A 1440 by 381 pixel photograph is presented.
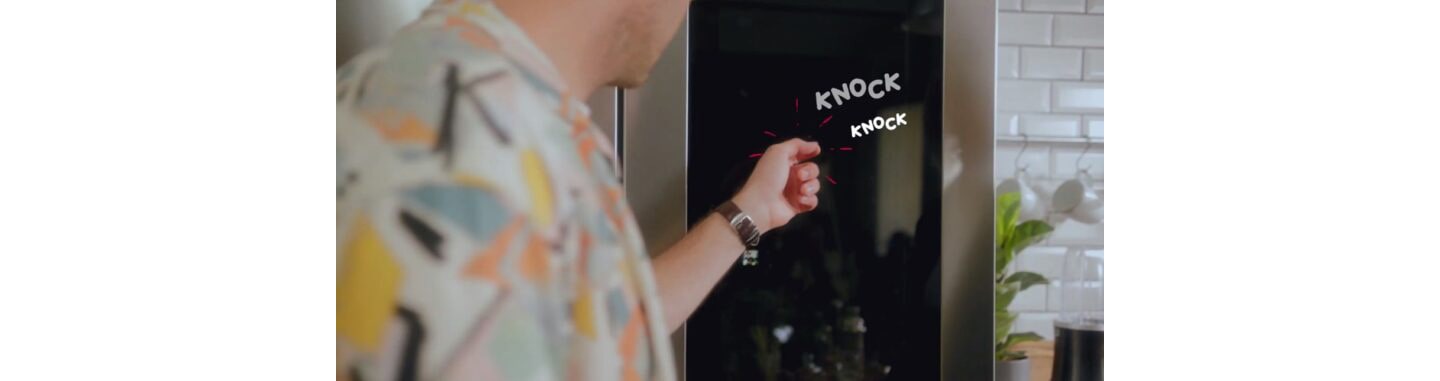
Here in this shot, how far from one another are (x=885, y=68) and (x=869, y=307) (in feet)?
0.87

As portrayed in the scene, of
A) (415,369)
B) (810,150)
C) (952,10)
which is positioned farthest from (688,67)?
(415,369)

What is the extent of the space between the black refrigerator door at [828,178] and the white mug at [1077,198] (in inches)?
6.3

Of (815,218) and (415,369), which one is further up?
(815,218)

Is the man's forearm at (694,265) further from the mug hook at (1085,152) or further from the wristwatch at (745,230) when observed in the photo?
the mug hook at (1085,152)

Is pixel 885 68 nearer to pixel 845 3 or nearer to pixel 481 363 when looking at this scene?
pixel 845 3

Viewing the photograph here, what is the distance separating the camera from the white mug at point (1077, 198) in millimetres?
1455

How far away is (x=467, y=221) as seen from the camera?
3.89 feet

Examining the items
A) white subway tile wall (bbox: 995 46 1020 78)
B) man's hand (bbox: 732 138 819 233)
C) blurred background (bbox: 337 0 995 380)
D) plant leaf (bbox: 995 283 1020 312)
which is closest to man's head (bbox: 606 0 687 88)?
blurred background (bbox: 337 0 995 380)

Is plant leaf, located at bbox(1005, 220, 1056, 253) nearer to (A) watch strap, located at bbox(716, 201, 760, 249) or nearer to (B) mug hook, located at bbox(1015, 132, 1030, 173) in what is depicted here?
(B) mug hook, located at bbox(1015, 132, 1030, 173)

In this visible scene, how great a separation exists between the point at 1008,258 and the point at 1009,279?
24mm

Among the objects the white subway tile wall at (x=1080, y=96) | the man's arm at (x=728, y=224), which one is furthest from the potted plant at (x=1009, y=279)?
the man's arm at (x=728, y=224)

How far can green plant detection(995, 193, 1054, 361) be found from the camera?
4.68 ft

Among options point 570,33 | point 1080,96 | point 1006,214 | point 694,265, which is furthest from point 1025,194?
point 570,33

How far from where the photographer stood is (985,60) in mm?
1413
